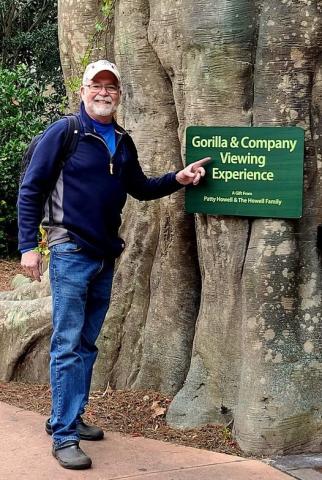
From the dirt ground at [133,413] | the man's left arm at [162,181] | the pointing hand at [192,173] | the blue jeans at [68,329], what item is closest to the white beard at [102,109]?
the man's left arm at [162,181]

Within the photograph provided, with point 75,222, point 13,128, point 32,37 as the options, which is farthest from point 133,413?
point 32,37

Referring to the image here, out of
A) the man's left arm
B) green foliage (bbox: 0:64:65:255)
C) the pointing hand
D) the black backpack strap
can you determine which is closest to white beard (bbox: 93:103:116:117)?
the black backpack strap

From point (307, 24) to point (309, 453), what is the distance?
2.47m

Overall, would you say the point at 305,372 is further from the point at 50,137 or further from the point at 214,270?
the point at 50,137

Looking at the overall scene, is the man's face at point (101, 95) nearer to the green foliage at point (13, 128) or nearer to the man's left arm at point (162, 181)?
the man's left arm at point (162, 181)

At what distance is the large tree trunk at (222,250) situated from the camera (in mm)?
4922

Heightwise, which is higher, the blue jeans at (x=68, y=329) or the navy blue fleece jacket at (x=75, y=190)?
the navy blue fleece jacket at (x=75, y=190)

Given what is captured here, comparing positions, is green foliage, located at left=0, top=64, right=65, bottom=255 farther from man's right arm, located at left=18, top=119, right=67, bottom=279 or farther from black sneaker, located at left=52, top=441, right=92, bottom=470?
black sneaker, located at left=52, top=441, right=92, bottom=470

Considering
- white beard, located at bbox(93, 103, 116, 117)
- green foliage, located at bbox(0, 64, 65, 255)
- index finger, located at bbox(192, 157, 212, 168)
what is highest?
green foliage, located at bbox(0, 64, 65, 255)

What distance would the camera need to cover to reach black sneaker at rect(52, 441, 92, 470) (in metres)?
4.61

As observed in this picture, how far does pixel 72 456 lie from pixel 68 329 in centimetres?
69

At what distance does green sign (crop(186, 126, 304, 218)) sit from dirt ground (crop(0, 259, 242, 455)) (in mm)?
1339

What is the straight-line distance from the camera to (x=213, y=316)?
17.5ft

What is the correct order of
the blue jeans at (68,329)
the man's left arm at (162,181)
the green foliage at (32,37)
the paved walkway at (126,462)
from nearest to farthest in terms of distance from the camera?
the paved walkway at (126,462) → the blue jeans at (68,329) → the man's left arm at (162,181) → the green foliage at (32,37)
